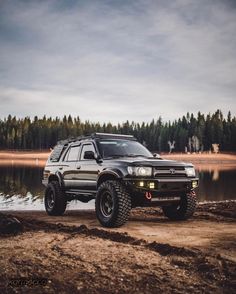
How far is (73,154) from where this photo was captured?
11.2 meters

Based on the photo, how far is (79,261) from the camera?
5.61 m

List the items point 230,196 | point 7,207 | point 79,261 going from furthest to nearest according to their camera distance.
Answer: point 230,196
point 7,207
point 79,261

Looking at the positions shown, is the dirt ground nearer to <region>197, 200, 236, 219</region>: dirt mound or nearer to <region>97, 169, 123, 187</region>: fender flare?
<region>97, 169, 123, 187</region>: fender flare

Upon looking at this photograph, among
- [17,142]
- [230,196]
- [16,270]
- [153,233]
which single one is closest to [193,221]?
[153,233]

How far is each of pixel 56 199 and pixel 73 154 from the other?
1466 mm

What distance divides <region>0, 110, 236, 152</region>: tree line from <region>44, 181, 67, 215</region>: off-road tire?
11577 cm

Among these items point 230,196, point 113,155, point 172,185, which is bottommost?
point 230,196

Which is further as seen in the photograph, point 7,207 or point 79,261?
point 7,207

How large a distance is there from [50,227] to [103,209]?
1.33 meters

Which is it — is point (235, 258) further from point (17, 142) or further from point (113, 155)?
point (17, 142)

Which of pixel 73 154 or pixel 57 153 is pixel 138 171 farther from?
pixel 57 153

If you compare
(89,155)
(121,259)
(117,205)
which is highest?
(89,155)

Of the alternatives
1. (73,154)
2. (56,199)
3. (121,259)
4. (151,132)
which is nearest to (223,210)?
(73,154)

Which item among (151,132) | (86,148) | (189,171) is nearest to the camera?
(189,171)
